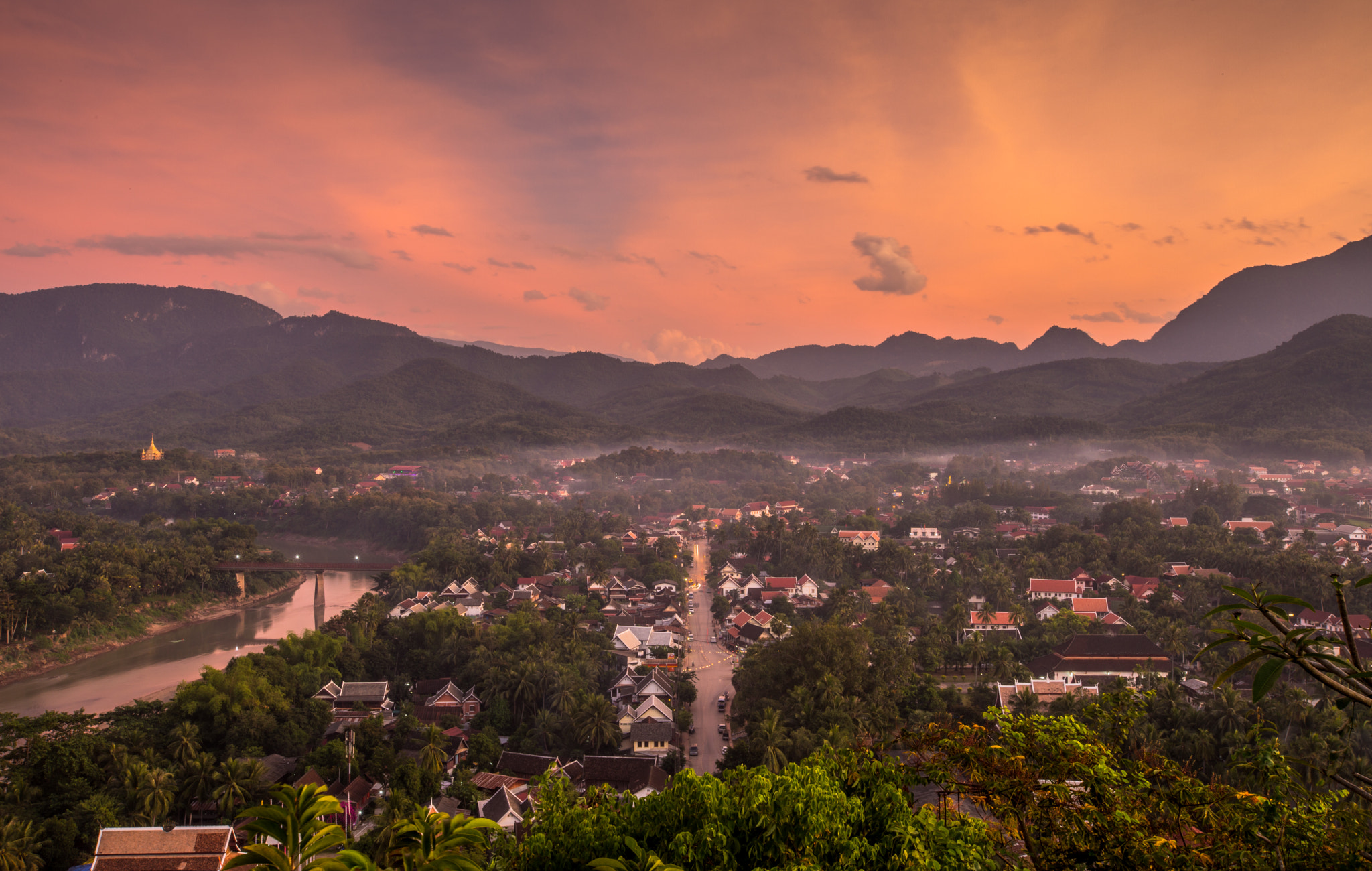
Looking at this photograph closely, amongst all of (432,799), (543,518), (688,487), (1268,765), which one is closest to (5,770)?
(432,799)

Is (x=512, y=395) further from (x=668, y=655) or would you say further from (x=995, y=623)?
(x=995, y=623)

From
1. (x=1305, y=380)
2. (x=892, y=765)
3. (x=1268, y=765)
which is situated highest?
(x=1305, y=380)

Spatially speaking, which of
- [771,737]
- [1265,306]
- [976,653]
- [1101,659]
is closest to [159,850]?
[771,737]

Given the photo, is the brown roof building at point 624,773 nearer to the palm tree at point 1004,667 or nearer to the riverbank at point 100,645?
the palm tree at point 1004,667

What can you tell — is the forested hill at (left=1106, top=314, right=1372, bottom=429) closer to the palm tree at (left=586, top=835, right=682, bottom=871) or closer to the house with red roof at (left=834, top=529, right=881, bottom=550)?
the house with red roof at (left=834, top=529, right=881, bottom=550)

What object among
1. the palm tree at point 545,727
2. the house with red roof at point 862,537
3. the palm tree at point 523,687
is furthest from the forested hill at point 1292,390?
the palm tree at point 545,727

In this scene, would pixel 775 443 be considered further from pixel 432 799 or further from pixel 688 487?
pixel 432 799
